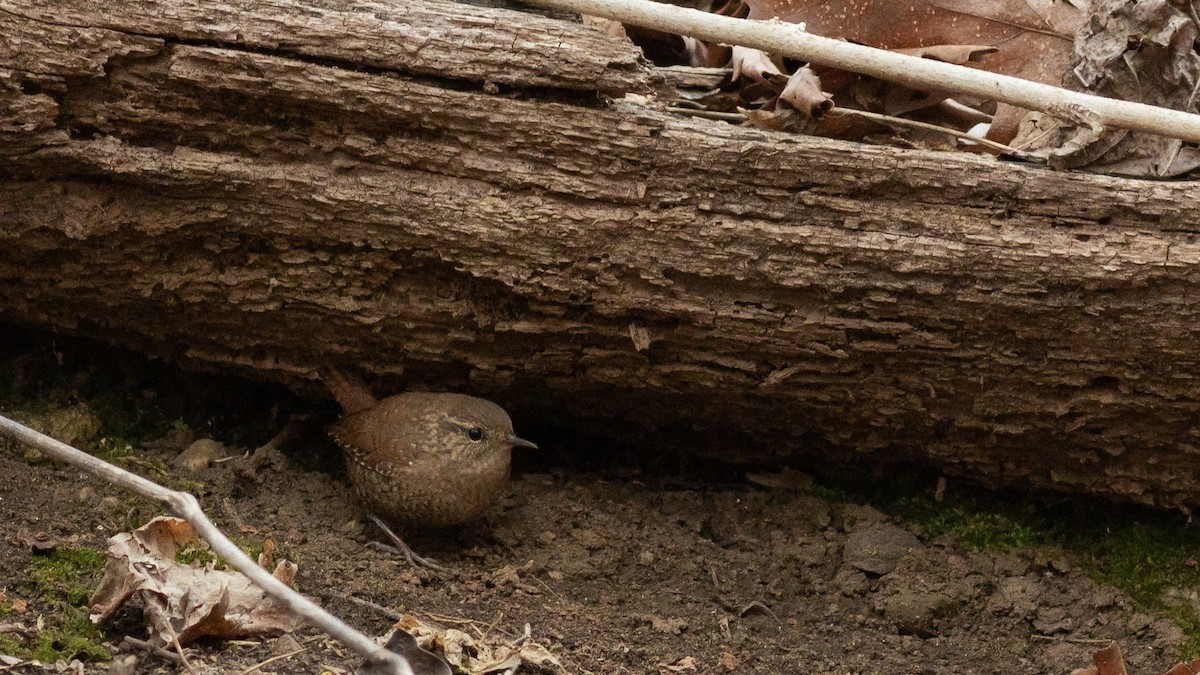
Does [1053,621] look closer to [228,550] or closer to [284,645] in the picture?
[284,645]

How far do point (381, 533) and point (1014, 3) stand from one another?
3006 mm

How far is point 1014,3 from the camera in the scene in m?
4.05

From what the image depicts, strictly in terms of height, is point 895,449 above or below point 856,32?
below

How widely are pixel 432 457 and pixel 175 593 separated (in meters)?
1.18

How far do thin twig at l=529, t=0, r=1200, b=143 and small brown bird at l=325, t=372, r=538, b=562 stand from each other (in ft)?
4.89

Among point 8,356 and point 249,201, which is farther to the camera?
point 8,356

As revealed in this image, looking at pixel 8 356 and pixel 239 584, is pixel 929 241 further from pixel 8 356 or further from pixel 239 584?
pixel 8 356

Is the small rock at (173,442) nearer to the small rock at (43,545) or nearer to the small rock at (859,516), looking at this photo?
the small rock at (43,545)

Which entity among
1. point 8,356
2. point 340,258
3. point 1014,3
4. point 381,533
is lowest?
point 381,533

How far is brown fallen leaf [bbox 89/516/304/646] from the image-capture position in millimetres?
2994

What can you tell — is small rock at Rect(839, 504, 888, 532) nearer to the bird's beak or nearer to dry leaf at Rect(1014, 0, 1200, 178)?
the bird's beak

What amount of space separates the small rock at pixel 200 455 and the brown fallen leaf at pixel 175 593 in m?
0.83

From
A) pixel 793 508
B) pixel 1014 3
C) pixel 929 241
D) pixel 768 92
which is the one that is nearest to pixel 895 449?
pixel 793 508

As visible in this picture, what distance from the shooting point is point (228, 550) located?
228 centimetres
